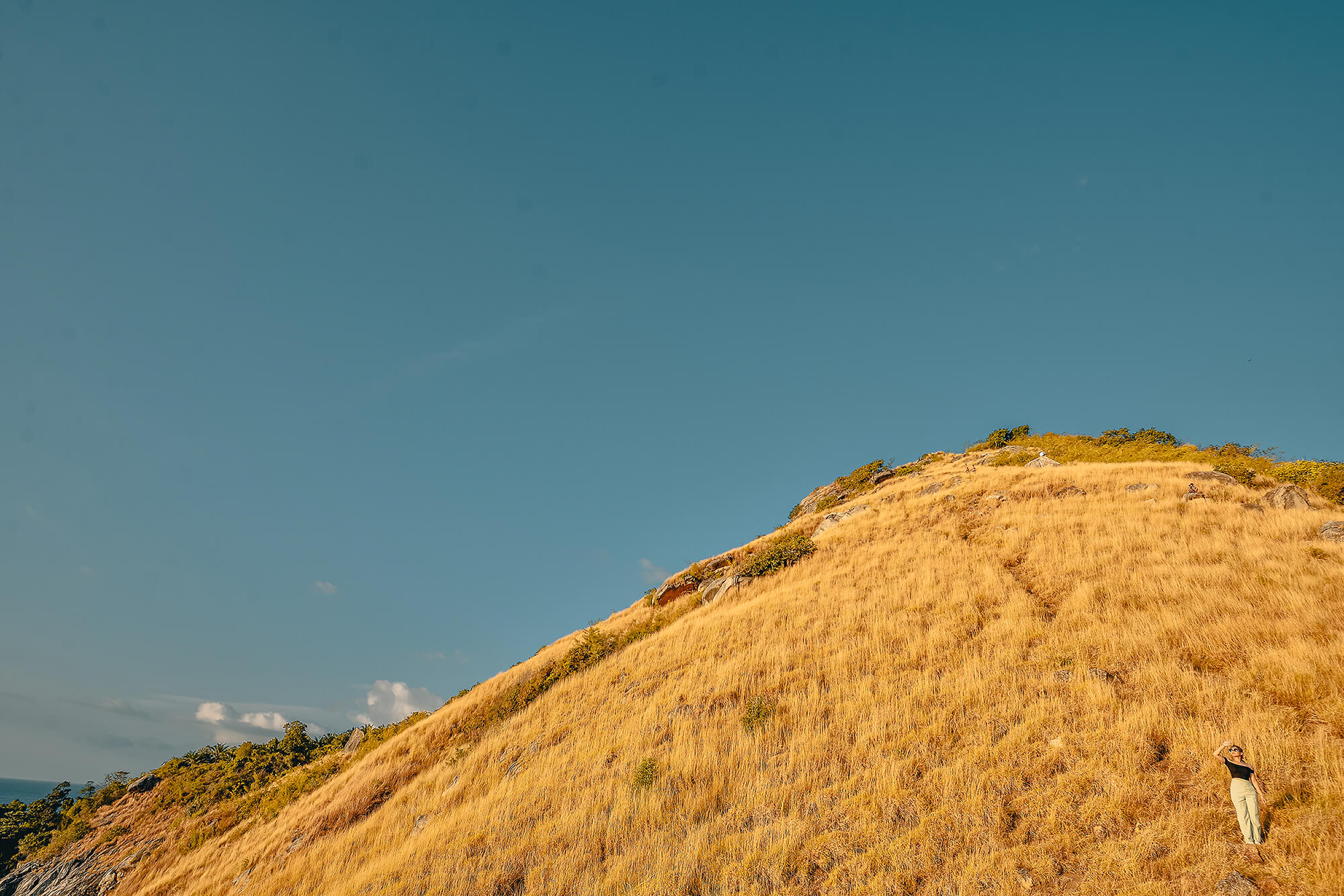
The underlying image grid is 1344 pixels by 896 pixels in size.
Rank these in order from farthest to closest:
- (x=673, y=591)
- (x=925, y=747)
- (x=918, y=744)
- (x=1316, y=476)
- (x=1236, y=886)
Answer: (x=673, y=591), (x=1316, y=476), (x=918, y=744), (x=925, y=747), (x=1236, y=886)

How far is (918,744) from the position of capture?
9.65 m

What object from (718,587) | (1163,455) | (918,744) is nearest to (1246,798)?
(918,744)


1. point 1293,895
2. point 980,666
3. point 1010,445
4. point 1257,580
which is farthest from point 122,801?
point 1010,445

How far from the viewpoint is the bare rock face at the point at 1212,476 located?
2142 centimetres

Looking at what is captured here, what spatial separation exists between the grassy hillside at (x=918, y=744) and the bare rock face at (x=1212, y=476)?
722 millimetres

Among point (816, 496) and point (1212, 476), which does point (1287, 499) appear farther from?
point (816, 496)

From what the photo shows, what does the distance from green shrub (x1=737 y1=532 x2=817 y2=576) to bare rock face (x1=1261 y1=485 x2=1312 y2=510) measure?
611 inches

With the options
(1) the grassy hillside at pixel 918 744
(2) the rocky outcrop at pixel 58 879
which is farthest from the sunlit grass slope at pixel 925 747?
(2) the rocky outcrop at pixel 58 879

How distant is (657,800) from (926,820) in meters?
4.68

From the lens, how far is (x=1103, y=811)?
23.5 ft

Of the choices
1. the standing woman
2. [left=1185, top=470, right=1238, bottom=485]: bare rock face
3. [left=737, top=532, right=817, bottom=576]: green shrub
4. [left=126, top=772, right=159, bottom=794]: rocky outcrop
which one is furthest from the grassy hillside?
[left=126, top=772, right=159, bottom=794]: rocky outcrop

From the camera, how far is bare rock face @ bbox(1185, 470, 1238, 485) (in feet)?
70.3

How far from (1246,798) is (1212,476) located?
71.0 ft

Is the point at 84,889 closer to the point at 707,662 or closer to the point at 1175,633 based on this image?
the point at 707,662
